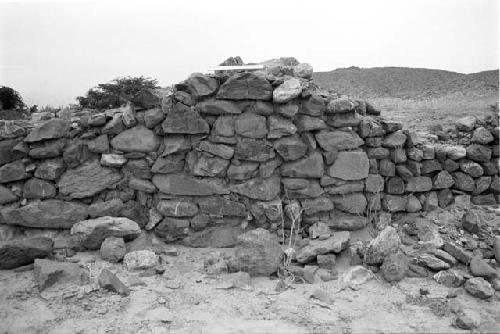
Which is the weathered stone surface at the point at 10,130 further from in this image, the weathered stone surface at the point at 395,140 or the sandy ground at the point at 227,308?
the weathered stone surface at the point at 395,140

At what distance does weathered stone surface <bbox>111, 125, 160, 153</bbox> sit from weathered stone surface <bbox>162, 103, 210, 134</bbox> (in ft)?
0.76

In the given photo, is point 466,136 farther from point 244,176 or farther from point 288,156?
point 244,176

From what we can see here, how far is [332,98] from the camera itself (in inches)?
191

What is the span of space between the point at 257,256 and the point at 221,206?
940mm

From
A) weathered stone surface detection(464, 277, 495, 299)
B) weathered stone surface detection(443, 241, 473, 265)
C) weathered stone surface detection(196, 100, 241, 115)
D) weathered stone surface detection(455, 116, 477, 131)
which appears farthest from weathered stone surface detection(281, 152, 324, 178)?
weathered stone surface detection(455, 116, 477, 131)

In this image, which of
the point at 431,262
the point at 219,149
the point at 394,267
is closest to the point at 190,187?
the point at 219,149

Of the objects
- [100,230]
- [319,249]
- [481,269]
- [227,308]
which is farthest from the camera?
[100,230]

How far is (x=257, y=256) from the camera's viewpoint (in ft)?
13.1

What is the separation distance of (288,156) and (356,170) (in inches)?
34.9

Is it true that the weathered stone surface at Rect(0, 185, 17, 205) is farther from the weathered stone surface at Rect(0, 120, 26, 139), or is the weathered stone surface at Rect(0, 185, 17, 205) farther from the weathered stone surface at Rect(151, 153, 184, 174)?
the weathered stone surface at Rect(151, 153, 184, 174)

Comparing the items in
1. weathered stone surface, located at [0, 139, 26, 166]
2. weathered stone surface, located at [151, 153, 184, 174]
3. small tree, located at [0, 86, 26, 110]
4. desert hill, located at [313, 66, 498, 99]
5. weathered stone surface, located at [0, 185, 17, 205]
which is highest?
desert hill, located at [313, 66, 498, 99]

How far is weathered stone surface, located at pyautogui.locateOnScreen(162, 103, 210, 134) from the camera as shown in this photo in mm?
4598

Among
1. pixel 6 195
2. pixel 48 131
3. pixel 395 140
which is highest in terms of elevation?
pixel 48 131

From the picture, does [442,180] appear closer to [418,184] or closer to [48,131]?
[418,184]
